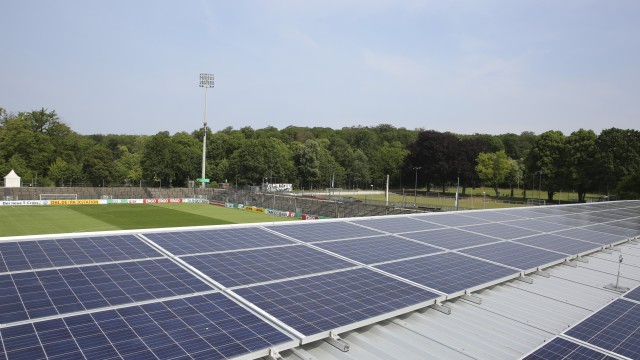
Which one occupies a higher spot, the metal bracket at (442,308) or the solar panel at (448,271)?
the solar panel at (448,271)

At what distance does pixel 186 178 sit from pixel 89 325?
110319 millimetres

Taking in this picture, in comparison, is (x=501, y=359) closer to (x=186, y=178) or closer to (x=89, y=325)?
(x=89, y=325)

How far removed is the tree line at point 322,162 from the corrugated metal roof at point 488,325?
70357mm

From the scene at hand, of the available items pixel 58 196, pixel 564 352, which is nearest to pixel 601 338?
pixel 564 352

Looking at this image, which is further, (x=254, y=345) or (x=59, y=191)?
(x=59, y=191)

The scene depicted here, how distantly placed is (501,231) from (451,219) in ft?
10.0

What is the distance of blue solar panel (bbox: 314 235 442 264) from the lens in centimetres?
1385

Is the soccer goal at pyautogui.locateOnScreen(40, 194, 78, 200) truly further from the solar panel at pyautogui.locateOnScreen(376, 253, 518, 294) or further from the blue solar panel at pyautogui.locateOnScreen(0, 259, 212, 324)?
the solar panel at pyautogui.locateOnScreen(376, 253, 518, 294)

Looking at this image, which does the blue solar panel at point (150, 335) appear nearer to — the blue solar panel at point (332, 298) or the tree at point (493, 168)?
the blue solar panel at point (332, 298)

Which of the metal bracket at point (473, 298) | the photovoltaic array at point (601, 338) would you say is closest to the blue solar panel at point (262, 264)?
the metal bracket at point (473, 298)

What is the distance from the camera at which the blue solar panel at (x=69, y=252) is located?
1028cm

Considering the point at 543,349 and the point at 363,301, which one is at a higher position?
the point at 363,301

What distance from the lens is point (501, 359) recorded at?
865cm

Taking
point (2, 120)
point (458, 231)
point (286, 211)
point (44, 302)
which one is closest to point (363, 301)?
point (44, 302)
